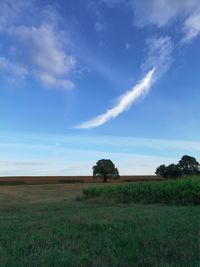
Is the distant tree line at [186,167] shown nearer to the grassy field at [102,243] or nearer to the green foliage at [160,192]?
the green foliage at [160,192]

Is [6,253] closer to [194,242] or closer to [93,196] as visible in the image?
[194,242]

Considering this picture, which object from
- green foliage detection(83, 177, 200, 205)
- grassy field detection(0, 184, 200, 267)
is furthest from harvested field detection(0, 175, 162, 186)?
grassy field detection(0, 184, 200, 267)

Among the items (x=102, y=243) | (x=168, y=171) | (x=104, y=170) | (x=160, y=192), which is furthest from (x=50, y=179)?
(x=102, y=243)

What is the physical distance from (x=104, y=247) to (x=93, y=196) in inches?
903

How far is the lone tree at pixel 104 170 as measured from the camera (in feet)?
279

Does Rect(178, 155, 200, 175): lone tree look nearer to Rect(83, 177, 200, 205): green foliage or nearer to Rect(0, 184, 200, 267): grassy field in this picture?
Rect(83, 177, 200, 205): green foliage

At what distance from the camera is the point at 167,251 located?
8.84m

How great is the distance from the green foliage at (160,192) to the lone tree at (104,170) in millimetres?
53284

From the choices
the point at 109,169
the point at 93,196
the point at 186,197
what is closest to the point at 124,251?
the point at 186,197

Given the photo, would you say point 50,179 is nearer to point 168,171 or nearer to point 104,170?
point 104,170

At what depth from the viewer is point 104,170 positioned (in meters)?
85.2

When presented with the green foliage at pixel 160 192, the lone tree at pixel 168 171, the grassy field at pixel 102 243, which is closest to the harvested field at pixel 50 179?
the lone tree at pixel 168 171

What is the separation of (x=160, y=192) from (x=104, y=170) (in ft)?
190

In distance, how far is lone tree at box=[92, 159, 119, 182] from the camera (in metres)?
85.2
